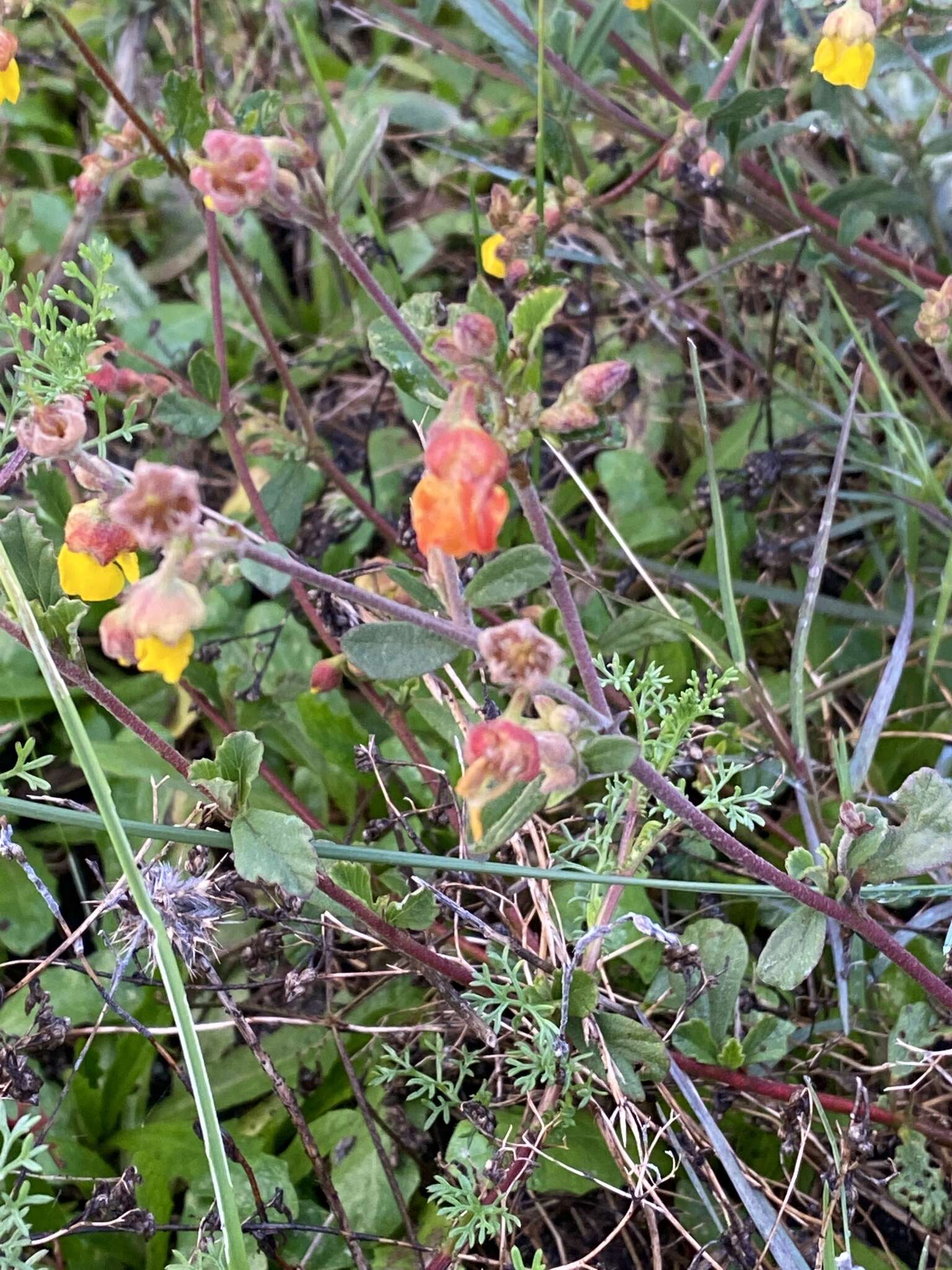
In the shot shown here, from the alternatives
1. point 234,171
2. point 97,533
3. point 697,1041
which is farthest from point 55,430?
point 697,1041

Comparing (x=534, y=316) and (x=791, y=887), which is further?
(x=791, y=887)

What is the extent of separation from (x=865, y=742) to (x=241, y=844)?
0.81 metres

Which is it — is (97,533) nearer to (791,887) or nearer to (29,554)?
(29,554)

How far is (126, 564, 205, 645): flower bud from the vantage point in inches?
36.3

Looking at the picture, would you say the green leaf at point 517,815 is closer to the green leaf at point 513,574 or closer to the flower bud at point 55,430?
the green leaf at point 513,574

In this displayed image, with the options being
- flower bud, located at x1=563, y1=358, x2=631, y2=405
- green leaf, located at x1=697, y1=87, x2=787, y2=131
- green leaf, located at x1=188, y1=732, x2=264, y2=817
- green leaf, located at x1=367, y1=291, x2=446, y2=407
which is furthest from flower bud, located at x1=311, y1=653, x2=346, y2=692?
green leaf, located at x1=697, y1=87, x2=787, y2=131

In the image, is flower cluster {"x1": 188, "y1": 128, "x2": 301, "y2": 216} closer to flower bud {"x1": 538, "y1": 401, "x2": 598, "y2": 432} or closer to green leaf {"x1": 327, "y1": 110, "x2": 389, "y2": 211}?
green leaf {"x1": 327, "y1": 110, "x2": 389, "y2": 211}

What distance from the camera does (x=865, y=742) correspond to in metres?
1.47

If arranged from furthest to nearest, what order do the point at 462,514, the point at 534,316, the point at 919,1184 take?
the point at 919,1184
the point at 534,316
the point at 462,514

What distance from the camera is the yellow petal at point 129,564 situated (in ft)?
3.74

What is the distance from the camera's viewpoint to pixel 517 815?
1.02m

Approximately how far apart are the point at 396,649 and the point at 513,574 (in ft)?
0.41

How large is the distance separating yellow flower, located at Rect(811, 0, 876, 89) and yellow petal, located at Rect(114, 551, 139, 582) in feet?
3.65

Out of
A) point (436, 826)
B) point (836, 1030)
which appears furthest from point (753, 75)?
point (836, 1030)
